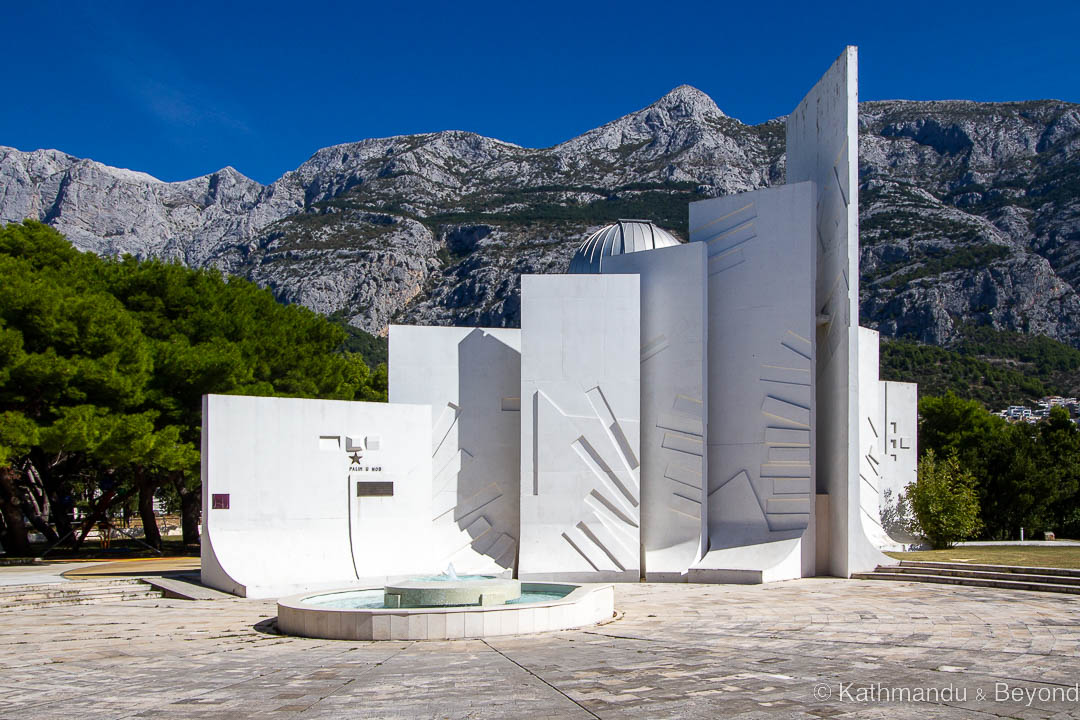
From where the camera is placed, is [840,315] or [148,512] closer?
[840,315]

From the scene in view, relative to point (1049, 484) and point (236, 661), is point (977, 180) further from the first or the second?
point (236, 661)

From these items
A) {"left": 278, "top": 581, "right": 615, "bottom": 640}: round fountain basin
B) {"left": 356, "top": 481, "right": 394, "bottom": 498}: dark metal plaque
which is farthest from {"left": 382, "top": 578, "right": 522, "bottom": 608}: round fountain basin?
{"left": 356, "top": 481, "right": 394, "bottom": 498}: dark metal plaque

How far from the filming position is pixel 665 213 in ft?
212

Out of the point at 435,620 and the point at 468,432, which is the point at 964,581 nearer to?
the point at 468,432

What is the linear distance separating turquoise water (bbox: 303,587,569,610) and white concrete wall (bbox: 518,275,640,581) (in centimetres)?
346

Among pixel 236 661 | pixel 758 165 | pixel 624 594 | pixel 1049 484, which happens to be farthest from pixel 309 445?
pixel 758 165

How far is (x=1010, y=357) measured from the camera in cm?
5797

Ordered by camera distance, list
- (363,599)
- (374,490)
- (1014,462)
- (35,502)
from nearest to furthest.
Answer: (363,599)
(374,490)
(35,502)
(1014,462)

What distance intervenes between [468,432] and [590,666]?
9.62m

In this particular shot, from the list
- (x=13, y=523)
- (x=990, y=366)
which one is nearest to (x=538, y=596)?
(x=13, y=523)

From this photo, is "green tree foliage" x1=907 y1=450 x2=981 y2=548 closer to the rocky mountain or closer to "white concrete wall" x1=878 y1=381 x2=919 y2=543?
"white concrete wall" x1=878 y1=381 x2=919 y2=543

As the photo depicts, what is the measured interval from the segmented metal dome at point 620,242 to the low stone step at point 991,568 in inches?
292

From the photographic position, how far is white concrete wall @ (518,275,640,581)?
53.9 feet

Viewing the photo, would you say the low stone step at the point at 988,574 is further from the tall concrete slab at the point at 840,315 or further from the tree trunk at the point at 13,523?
the tree trunk at the point at 13,523
